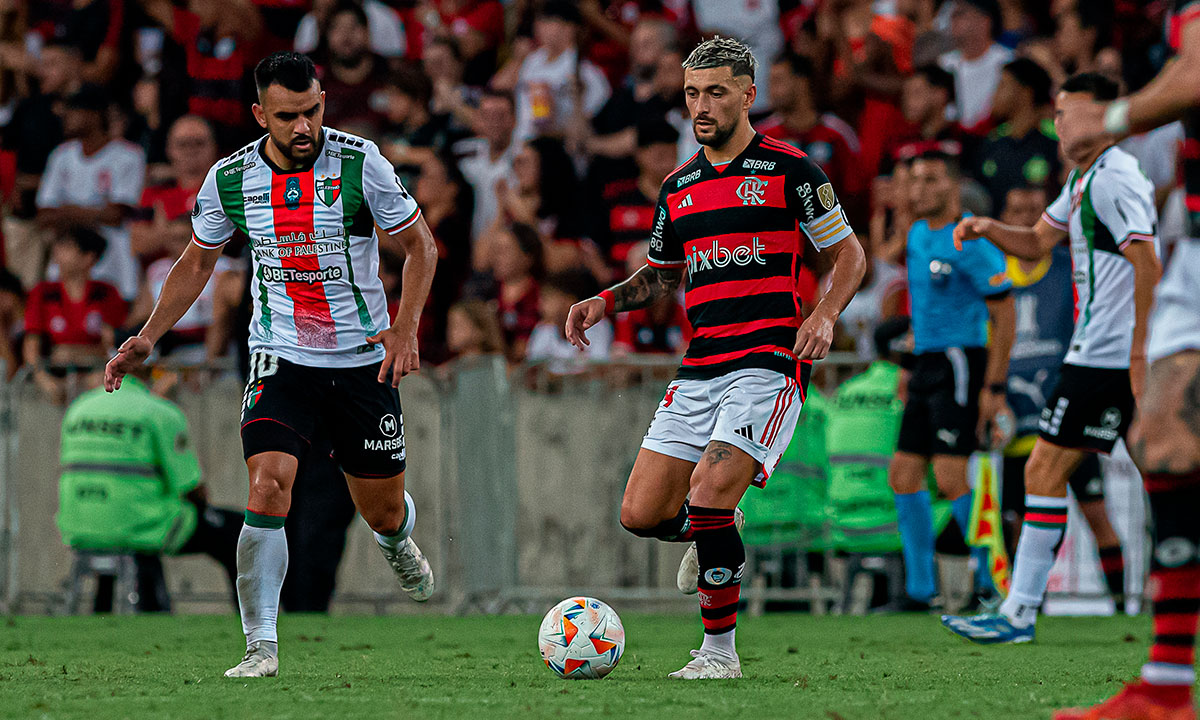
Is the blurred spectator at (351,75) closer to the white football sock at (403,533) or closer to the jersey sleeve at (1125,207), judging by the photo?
the white football sock at (403,533)

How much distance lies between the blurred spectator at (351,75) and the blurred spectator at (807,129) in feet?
12.9

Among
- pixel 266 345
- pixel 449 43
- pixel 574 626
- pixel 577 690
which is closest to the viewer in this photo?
pixel 577 690

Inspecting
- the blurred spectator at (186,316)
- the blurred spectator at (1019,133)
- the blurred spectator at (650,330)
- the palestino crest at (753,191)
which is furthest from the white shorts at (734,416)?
the blurred spectator at (186,316)

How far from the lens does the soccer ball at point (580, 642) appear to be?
6.40 meters

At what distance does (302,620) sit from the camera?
10.6 meters

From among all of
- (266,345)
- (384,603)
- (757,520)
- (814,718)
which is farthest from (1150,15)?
(814,718)

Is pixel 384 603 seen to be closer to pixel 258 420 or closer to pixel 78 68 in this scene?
pixel 258 420

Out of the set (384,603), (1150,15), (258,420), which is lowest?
(384,603)

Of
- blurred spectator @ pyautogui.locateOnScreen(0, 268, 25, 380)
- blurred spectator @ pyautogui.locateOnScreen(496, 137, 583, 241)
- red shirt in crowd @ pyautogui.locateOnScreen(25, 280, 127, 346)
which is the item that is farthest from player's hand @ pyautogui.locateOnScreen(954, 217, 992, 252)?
blurred spectator @ pyautogui.locateOnScreen(0, 268, 25, 380)

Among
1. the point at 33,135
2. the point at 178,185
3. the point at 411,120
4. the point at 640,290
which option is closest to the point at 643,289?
the point at 640,290

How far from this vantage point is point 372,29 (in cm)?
1570

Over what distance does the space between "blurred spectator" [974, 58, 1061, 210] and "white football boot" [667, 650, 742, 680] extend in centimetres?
671

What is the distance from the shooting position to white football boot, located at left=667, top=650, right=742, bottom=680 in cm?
638

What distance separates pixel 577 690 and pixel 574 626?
1.55 ft
